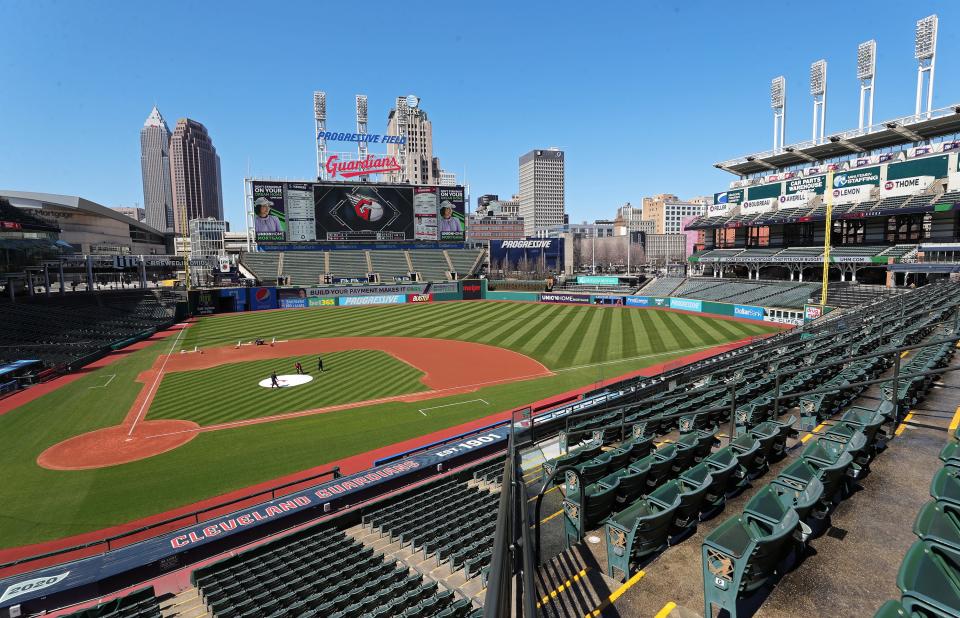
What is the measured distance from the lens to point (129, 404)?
26531 millimetres

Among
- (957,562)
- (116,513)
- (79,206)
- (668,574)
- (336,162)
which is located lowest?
(116,513)

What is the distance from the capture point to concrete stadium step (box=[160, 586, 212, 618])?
923cm

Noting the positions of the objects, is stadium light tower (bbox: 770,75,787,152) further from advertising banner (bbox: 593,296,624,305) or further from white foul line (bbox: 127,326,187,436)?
white foul line (bbox: 127,326,187,436)

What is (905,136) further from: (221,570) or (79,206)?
(79,206)

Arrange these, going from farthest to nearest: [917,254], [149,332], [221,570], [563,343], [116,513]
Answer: [149,332] → [917,254] → [563,343] → [116,513] → [221,570]

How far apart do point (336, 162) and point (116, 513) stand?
7115cm

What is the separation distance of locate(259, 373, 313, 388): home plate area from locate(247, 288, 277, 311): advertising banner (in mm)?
40258

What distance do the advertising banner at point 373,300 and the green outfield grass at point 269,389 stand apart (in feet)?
112

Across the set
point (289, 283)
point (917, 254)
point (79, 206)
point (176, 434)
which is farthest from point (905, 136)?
point (79, 206)

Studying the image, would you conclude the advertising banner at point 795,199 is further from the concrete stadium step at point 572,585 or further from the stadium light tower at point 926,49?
the concrete stadium step at point 572,585

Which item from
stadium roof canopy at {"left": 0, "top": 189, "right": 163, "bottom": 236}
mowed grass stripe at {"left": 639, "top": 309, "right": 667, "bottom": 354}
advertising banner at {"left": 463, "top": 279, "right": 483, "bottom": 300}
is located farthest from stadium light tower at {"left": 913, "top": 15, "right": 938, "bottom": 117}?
stadium roof canopy at {"left": 0, "top": 189, "right": 163, "bottom": 236}

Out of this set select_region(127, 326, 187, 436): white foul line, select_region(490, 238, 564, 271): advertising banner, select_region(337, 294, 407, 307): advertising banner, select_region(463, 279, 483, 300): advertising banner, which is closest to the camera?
select_region(127, 326, 187, 436): white foul line

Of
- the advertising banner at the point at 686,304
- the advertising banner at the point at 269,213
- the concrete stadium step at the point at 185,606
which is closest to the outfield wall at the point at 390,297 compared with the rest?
the advertising banner at the point at 686,304

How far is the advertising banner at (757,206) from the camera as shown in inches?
2430
